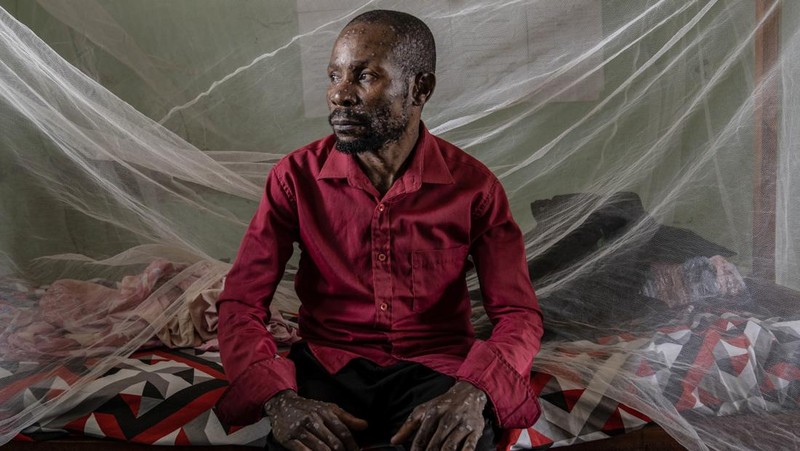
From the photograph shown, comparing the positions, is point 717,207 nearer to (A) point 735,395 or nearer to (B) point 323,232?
(A) point 735,395

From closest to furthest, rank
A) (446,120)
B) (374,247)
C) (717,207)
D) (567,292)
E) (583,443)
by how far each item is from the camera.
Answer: (374,247), (583,443), (717,207), (567,292), (446,120)

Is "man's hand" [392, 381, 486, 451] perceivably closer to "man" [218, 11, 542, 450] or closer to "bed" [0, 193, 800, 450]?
"man" [218, 11, 542, 450]

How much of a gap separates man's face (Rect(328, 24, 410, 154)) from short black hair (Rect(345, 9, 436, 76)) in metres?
0.02

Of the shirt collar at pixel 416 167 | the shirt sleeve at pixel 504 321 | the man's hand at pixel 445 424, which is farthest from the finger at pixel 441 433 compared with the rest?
the shirt collar at pixel 416 167

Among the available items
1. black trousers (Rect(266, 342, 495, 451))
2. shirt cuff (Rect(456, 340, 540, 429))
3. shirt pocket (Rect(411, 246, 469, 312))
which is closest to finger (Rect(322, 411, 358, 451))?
black trousers (Rect(266, 342, 495, 451))

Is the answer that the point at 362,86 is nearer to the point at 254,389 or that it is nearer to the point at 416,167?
the point at 416,167

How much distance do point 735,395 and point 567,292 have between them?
478mm

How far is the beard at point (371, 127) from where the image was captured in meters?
1.58

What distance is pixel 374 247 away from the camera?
1.65 meters

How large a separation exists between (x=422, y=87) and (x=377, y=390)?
0.60 metres

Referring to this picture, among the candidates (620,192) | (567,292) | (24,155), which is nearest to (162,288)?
(24,155)

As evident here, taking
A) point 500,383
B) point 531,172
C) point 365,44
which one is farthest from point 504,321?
point 531,172

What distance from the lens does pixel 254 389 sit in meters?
1.50

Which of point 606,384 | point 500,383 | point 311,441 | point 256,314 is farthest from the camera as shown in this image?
point 606,384
